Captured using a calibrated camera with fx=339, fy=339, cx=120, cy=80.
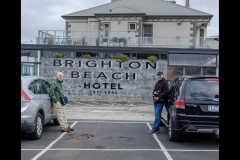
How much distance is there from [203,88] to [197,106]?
1.63 feet

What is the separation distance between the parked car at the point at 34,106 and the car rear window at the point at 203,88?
3.64 metres

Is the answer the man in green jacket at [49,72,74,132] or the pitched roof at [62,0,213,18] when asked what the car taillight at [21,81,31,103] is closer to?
the man in green jacket at [49,72,74,132]

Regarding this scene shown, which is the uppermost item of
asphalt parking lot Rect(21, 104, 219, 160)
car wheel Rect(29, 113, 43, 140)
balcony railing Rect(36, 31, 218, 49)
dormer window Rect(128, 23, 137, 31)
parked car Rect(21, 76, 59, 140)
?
dormer window Rect(128, 23, 137, 31)

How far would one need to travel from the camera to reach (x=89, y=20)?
115ft

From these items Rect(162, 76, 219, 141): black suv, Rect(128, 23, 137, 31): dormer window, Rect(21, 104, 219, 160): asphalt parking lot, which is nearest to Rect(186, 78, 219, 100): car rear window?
Rect(162, 76, 219, 141): black suv

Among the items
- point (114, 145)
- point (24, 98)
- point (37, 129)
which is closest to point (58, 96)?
point (37, 129)

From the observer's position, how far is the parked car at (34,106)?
25.9ft

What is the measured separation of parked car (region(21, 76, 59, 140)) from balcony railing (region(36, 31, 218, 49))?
55.5ft

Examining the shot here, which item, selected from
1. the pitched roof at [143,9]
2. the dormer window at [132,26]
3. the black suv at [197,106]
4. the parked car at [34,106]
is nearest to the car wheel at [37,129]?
the parked car at [34,106]

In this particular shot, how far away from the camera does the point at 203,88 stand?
25.5 feet

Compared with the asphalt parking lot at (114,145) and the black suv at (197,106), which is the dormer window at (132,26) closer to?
the asphalt parking lot at (114,145)

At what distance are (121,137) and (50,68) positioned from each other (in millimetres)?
14427

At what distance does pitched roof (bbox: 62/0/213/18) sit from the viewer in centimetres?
3356
